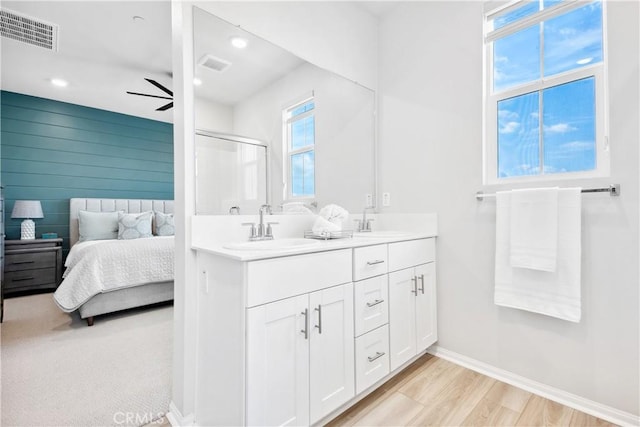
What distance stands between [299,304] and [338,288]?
25 cm

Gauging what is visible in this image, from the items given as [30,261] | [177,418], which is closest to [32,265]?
[30,261]

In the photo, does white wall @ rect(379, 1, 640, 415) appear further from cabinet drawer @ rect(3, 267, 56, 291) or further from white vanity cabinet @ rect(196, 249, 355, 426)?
cabinet drawer @ rect(3, 267, 56, 291)

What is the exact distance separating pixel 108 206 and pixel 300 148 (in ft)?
13.1

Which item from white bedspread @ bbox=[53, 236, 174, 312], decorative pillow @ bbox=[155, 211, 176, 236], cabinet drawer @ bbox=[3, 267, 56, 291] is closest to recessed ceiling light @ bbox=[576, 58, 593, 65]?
white bedspread @ bbox=[53, 236, 174, 312]

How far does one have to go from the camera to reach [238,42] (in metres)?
1.69

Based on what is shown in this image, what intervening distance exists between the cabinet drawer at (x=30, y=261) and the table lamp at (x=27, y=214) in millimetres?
A: 308

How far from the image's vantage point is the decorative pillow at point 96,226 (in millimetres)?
4094

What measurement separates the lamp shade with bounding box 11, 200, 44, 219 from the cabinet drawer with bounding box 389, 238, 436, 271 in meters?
4.78

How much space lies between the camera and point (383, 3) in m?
2.35

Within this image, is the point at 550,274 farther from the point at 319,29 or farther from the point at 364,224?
the point at 319,29

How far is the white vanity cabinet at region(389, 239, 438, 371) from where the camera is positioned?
1752 millimetres

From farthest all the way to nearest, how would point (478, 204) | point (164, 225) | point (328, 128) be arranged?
point (164, 225), point (328, 128), point (478, 204)

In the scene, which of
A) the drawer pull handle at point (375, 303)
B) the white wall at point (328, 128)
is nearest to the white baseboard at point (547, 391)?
the drawer pull handle at point (375, 303)

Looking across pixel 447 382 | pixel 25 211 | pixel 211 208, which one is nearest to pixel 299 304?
pixel 211 208
